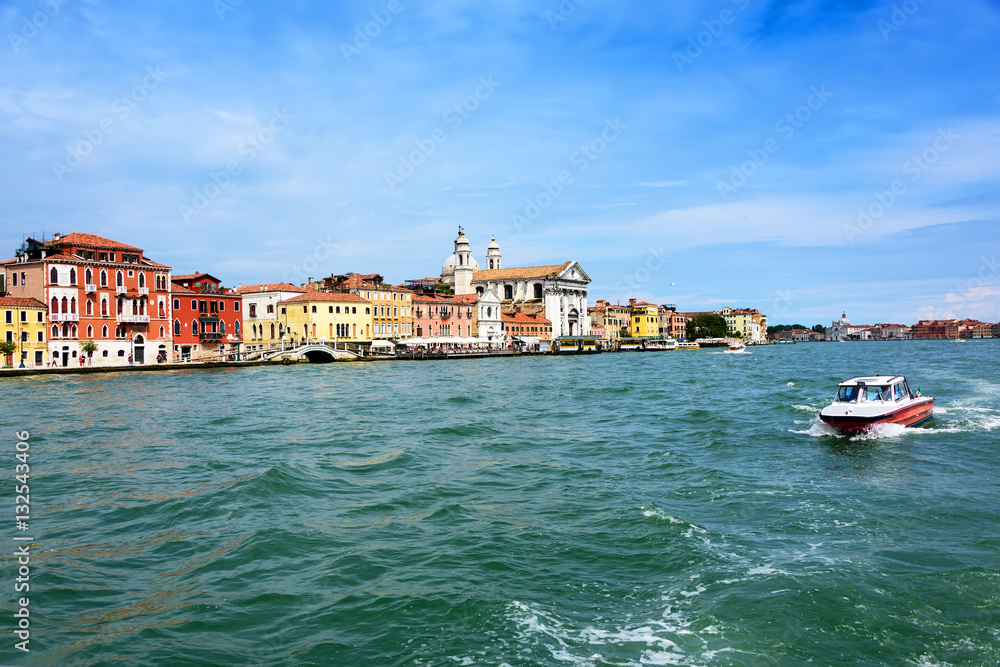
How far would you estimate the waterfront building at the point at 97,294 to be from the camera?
136 feet

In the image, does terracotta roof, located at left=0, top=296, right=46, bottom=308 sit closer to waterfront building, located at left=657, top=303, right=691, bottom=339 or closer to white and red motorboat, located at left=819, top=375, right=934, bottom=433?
white and red motorboat, located at left=819, top=375, right=934, bottom=433

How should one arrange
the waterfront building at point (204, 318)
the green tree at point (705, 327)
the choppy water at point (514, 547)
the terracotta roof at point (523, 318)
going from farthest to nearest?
the green tree at point (705, 327)
the terracotta roof at point (523, 318)
the waterfront building at point (204, 318)
the choppy water at point (514, 547)

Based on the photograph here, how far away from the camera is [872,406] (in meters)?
15.3

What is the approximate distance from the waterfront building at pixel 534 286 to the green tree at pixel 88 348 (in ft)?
182

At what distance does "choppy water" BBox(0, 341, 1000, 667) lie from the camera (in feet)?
17.6

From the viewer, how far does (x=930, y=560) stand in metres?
6.95

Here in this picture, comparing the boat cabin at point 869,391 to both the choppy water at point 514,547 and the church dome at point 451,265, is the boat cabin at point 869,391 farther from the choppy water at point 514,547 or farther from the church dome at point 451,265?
the church dome at point 451,265

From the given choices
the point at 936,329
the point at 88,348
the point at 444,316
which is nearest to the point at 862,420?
the point at 88,348

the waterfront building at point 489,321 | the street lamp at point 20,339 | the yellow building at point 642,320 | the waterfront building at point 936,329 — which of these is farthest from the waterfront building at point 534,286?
the waterfront building at point 936,329

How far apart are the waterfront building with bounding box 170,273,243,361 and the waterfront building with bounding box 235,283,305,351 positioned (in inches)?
115

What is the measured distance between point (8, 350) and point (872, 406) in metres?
42.3

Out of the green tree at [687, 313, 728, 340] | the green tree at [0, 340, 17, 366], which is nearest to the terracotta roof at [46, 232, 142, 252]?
the green tree at [0, 340, 17, 366]

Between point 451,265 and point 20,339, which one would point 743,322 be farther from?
point 20,339

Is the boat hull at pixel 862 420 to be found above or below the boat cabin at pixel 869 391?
below
